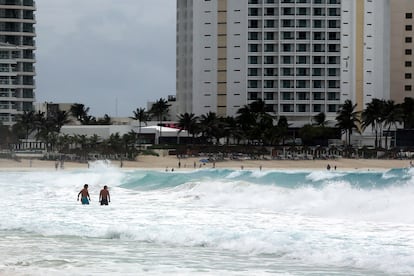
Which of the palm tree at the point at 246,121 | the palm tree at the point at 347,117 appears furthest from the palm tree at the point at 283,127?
the palm tree at the point at 347,117

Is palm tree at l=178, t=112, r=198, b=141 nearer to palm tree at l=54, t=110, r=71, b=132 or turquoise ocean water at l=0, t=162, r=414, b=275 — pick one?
palm tree at l=54, t=110, r=71, b=132

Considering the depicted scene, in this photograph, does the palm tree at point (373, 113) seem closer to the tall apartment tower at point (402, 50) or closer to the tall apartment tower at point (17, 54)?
the tall apartment tower at point (402, 50)

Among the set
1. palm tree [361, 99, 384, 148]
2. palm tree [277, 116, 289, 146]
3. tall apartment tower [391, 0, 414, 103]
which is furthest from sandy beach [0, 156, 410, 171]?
tall apartment tower [391, 0, 414, 103]

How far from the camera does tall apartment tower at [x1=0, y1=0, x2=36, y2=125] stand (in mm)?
102438

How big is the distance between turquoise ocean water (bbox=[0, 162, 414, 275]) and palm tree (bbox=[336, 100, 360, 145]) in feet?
213

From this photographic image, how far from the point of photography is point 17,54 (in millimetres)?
104688

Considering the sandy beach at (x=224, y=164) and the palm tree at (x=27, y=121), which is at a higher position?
the palm tree at (x=27, y=121)

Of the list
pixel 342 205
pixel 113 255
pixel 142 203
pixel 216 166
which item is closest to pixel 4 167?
pixel 216 166

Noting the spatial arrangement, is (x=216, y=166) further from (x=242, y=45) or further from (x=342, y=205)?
(x=342, y=205)

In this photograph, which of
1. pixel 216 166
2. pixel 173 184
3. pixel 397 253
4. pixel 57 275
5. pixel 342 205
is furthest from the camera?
pixel 216 166

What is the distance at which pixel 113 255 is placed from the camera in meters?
20.7

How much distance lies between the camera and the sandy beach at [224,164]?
84812 mm

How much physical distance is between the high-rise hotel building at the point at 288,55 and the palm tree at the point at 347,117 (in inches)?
147

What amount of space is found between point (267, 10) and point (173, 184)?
207ft
